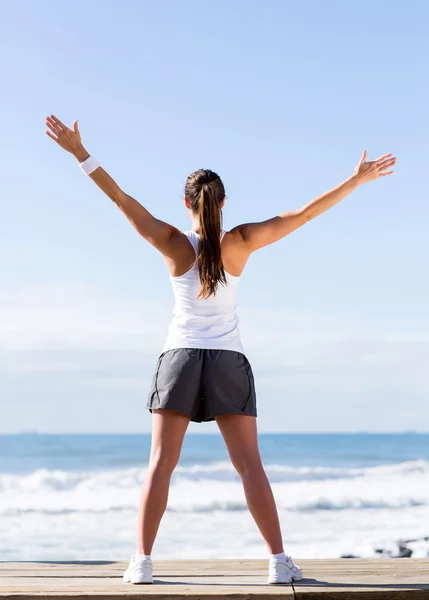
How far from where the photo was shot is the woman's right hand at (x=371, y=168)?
3.44 m

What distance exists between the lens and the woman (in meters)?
3.17

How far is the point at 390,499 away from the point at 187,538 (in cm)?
629

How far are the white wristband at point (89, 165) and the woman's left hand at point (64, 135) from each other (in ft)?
0.23

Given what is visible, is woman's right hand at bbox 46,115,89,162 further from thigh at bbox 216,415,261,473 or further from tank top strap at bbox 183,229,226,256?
thigh at bbox 216,415,261,473

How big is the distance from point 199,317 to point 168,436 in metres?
0.48

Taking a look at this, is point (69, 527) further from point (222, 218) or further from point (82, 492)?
point (222, 218)

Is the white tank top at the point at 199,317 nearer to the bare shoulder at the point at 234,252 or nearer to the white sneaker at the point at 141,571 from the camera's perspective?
the bare shoulder at the point at 234,252

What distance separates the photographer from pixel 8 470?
2411 centimetres

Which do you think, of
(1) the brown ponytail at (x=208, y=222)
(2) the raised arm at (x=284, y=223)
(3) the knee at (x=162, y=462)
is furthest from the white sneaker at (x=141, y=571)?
(2) the raised arm at (x=284, y=223)

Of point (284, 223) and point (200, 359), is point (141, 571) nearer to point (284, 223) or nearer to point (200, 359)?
point (200, 359)

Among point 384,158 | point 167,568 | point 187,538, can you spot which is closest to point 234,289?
point 384,158

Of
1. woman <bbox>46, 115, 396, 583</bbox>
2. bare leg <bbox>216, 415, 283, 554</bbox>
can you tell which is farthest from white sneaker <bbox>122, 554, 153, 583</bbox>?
bare leg <bbox>216, 415, 283, 554</bbox>

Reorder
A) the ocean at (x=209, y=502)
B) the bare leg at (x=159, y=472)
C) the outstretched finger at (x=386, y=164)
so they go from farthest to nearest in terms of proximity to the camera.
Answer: the ocean at (x=209, y=502) → the outstretched finger at (x=386, y=164) → the bare leg at (x=159, y=472)

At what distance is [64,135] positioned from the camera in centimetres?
328
